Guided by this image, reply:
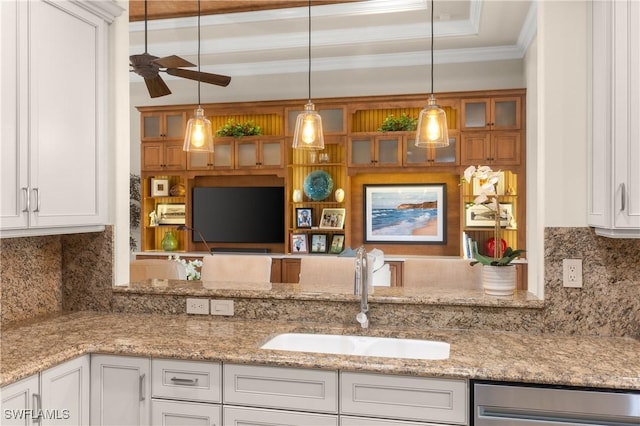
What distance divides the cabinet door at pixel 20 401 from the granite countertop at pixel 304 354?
1.6 inches

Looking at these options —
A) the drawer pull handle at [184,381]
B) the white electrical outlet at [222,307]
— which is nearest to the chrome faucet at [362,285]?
the white electrical outlet at [222,307]

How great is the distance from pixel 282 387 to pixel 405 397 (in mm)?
424

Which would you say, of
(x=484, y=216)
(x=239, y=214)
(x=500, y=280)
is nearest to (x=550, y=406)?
(x=500, y=280)

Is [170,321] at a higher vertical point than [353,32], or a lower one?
lower

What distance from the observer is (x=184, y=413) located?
6.12ft

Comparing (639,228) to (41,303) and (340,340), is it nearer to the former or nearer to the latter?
(340,340)

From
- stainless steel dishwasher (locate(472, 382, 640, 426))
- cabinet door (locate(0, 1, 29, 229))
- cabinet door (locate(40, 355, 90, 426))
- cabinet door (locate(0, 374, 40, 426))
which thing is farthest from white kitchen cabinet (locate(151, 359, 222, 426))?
stainless steel dishwasher (locate(472, 382, 640, 426))

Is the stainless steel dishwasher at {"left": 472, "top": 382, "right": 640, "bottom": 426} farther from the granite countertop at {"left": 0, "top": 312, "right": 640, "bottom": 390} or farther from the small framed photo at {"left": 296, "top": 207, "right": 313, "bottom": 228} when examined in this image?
the small framed photo at {"left": 296, "top": 207, "right": 313, "bottom": 228}

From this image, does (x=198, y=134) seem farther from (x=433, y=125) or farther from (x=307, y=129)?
(x=433, y=125)

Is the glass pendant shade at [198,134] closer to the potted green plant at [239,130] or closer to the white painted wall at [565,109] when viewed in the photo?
the white painted wall at [565,109]

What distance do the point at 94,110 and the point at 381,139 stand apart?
11.5 ft

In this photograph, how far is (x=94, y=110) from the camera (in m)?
2.38

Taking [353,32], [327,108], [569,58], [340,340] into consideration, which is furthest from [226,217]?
[569,58]

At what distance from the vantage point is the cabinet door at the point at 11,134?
1899 mm
